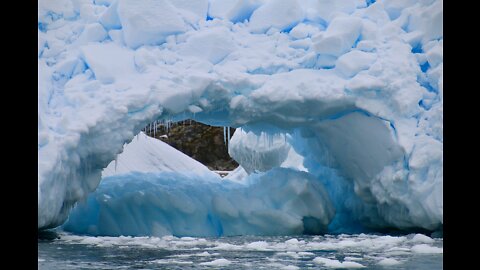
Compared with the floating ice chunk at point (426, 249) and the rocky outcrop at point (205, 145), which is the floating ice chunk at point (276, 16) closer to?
the floating ice chunk at point (426, 249)

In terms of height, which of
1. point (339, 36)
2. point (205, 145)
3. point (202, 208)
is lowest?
point (202, 208)

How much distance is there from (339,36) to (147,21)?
2.19 m

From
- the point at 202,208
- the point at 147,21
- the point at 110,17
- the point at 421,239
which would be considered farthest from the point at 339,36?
the point at 202,208

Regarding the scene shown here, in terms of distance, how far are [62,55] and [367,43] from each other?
11.4ft

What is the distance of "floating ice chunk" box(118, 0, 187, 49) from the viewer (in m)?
7.55

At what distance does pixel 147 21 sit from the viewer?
7.57 meters

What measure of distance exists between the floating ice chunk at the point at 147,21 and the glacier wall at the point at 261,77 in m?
0.01

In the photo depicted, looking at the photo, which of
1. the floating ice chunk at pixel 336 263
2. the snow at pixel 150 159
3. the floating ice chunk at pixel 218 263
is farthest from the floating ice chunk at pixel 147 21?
the snow at pixel 150 159

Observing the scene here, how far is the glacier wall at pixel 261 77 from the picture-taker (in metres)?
7.19

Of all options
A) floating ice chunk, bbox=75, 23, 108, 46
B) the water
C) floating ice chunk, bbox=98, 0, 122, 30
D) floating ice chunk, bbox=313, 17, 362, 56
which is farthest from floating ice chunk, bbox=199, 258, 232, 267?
floating ice chunk, bbox=98, 0, 122, 30

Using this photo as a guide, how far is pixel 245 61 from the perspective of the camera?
770cm

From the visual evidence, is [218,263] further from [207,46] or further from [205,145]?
[205,145]
